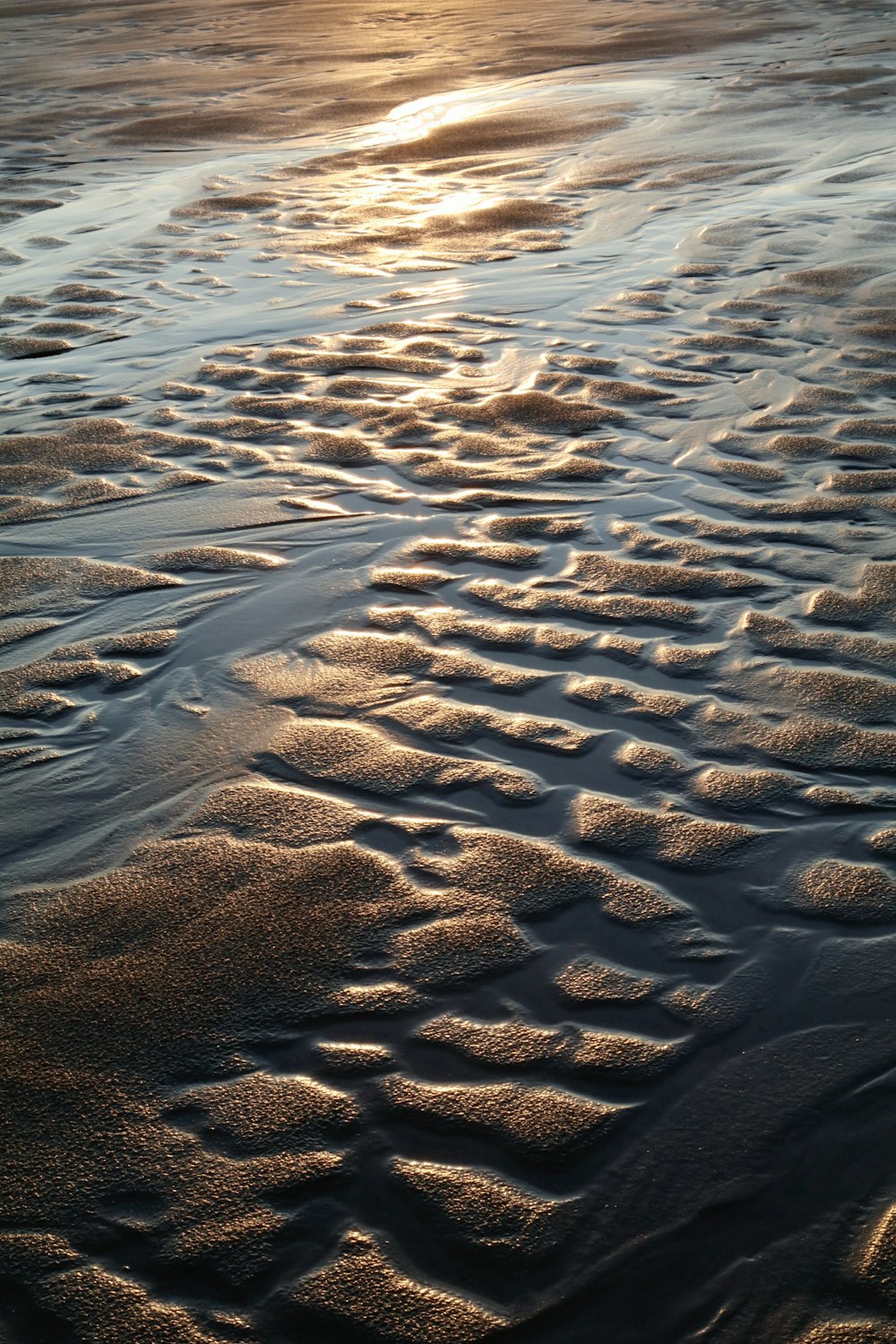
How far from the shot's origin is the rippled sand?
1951 mm

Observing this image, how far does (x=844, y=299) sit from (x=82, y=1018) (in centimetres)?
536

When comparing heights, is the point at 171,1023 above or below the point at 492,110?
below

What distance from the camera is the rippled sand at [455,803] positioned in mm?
1951

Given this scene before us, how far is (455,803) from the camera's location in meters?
2.91

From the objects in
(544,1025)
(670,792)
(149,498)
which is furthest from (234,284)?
(544,1025)

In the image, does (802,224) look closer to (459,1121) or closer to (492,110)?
(492,110)

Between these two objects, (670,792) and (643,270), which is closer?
(670,792)

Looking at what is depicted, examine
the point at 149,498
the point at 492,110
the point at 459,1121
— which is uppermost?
the point at 492,110

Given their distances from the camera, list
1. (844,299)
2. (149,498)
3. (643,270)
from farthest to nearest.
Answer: (643,270)
(844,299)
(149,498)

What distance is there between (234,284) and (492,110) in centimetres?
551

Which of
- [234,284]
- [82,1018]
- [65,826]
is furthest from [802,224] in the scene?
[82,1018]

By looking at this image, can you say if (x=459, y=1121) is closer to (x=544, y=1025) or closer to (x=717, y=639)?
(x=544, y=1025)

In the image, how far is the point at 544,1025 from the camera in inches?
91.4

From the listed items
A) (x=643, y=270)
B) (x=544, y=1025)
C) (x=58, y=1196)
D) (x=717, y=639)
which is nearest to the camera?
(x=58, y=1196)
